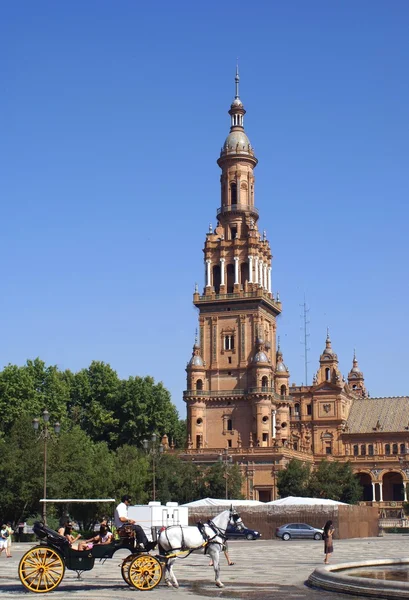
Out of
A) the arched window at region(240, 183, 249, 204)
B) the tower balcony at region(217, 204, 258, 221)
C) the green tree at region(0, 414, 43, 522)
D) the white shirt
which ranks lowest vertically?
the white shirt

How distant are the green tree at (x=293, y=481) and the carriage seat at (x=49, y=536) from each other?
68600 millimetres

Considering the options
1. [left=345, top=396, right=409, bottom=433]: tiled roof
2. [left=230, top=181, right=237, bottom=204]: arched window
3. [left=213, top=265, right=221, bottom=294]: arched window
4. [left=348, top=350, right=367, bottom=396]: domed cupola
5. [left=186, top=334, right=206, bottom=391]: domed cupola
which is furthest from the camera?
[left=348, top=350, right=367, bottom=396]: domed cupola

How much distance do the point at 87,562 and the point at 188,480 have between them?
6271 cm

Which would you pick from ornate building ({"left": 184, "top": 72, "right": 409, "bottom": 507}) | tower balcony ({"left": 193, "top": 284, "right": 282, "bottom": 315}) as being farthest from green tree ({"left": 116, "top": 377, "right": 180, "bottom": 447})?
tower balcony ({"left": 193, "top": 284, "right": 282, "bottom": 315})

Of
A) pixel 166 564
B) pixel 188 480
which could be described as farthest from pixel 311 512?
pixel 166 564

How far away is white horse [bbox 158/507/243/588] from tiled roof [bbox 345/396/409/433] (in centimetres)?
9548

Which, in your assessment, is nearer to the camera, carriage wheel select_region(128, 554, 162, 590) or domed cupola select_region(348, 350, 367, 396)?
carriage wheel select_region(128, 554, 162, 590)

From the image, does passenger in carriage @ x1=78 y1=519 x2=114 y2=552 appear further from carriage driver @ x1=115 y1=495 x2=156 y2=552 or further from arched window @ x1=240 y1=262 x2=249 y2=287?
arched window @ x1=240 y1=262 x2=249 y2=287

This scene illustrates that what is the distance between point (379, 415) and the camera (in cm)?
11856

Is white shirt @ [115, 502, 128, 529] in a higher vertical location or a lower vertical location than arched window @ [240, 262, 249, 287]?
lower

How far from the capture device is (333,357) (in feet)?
387

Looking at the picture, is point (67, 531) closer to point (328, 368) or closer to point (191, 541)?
point (191, 541)

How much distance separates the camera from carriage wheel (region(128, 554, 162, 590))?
70.3ft

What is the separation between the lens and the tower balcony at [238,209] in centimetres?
10700
